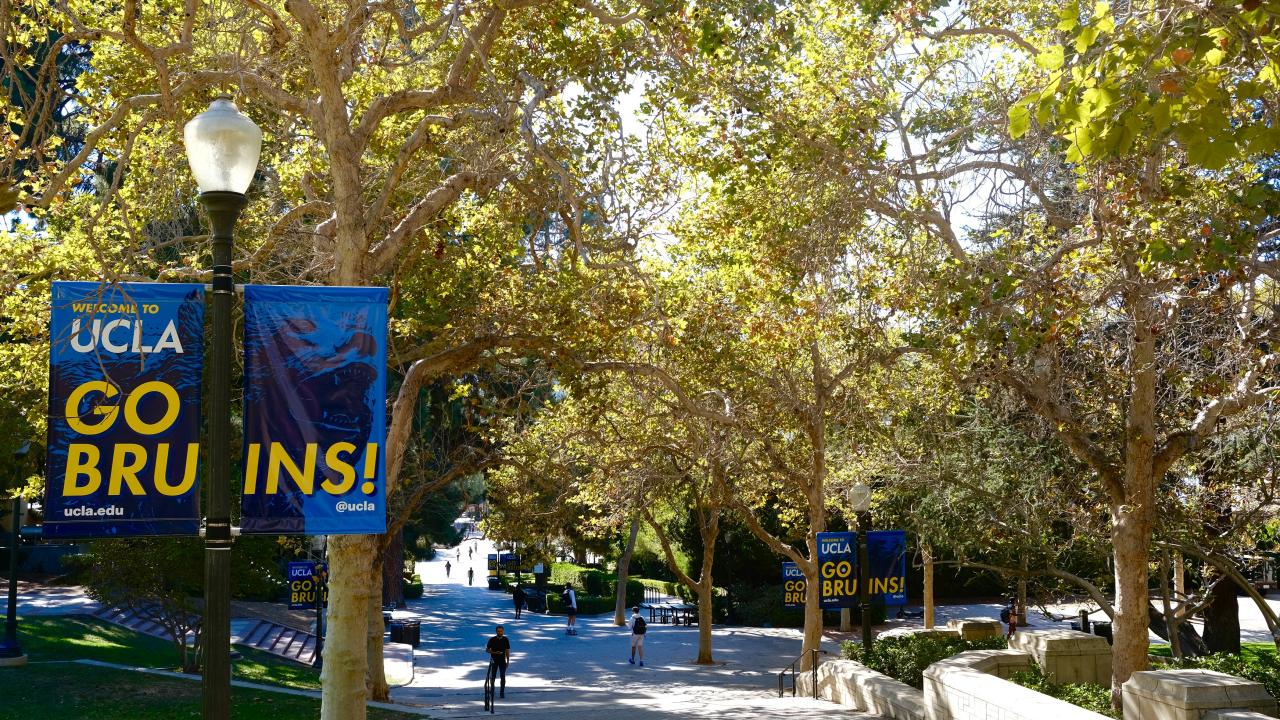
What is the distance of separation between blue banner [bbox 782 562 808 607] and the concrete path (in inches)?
75.3

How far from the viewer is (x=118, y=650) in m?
24.8

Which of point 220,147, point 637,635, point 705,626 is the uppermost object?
point 220,147

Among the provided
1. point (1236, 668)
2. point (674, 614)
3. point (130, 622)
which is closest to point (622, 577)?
point (674, 614)

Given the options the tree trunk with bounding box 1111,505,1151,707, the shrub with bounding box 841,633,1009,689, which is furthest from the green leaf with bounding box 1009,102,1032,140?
the shrub with bounding box 841,633,1009,689

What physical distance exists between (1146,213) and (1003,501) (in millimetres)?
9257

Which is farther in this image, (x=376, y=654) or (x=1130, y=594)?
(x=376, y=654)

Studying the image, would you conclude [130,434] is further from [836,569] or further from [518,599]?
[518,599]

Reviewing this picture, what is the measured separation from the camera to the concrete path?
1875cm

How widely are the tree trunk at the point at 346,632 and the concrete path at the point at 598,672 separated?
724cm

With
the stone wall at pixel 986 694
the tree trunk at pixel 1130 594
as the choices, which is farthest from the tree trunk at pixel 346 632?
the tree trunk at pixel 1130 594

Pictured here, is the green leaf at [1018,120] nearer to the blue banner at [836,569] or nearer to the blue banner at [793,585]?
the blue banner at [836,569]

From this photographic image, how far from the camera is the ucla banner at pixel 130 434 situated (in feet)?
21.1

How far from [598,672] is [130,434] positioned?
22.7 m

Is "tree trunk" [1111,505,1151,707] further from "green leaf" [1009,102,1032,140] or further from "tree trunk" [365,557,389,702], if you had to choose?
"tree trunk" [365,557,389,702]
